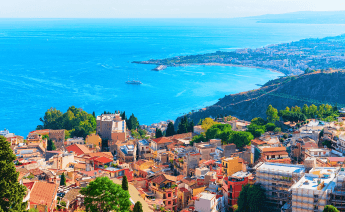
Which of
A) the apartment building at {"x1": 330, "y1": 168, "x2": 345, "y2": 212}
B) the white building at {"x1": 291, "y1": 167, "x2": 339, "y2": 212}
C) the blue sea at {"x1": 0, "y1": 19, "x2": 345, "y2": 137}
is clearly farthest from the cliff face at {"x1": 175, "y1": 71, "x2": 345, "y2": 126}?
the apartment building at {"x1": 330, "y1": 168, "x2": 345, "y2": 212}

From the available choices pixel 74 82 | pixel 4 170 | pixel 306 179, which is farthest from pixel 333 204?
pixel 74 82

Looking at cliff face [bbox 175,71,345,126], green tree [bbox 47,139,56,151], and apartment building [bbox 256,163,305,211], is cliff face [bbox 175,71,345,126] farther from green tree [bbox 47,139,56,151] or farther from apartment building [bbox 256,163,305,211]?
apartment building [bbox 256,163,305,211]

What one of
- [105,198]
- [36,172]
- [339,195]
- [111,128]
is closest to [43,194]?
[105,198]

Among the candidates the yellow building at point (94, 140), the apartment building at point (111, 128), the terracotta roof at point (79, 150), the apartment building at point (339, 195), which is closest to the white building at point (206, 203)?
the apartment building at point (339, 195)

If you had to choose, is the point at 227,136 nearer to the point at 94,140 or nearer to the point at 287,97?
the point at 94,140

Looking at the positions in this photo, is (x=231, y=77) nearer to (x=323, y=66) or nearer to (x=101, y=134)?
(x=323, y=66)

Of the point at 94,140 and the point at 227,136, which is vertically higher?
the point at 227,136
